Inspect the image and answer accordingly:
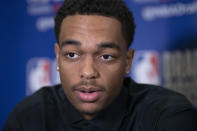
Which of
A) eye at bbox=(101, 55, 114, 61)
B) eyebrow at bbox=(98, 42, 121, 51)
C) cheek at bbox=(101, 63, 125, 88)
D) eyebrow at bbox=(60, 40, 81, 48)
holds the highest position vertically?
eyebrow at bbox=(60, 40, 81, 48)

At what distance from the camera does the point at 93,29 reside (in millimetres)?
999

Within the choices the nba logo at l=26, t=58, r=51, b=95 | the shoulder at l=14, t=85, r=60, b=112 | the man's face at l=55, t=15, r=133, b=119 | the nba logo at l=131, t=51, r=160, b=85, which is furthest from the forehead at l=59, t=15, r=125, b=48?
the nba logo at l=26, t=58, r=51, b=95

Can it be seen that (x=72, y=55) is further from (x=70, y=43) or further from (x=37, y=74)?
(x=37, y=74)

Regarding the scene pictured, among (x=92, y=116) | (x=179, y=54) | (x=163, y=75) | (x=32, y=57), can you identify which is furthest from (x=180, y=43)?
(x=32, y=57)

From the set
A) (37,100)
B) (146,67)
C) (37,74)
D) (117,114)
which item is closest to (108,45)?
(117,114)

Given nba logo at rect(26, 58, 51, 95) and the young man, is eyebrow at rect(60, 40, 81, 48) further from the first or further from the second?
nba logo at rect(26, 58, 51, 95)

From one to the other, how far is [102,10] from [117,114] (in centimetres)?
39

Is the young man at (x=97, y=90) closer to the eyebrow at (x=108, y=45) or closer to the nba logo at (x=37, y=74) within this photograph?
the eyebrow at (x=108, y=45)

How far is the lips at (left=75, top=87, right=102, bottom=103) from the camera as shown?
3.17ft

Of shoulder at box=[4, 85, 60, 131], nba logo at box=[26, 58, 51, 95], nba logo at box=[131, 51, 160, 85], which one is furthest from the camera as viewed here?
nba logo at box=[26, 58, 51, 95]

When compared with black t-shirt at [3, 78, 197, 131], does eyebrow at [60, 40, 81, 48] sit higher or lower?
higher

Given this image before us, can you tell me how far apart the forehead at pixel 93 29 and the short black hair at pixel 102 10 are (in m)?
0.02

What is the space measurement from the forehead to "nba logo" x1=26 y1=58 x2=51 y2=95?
3.25ft

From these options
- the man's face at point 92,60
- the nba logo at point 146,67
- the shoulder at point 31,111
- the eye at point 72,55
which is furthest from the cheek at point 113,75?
the nba logo at point 146,67
